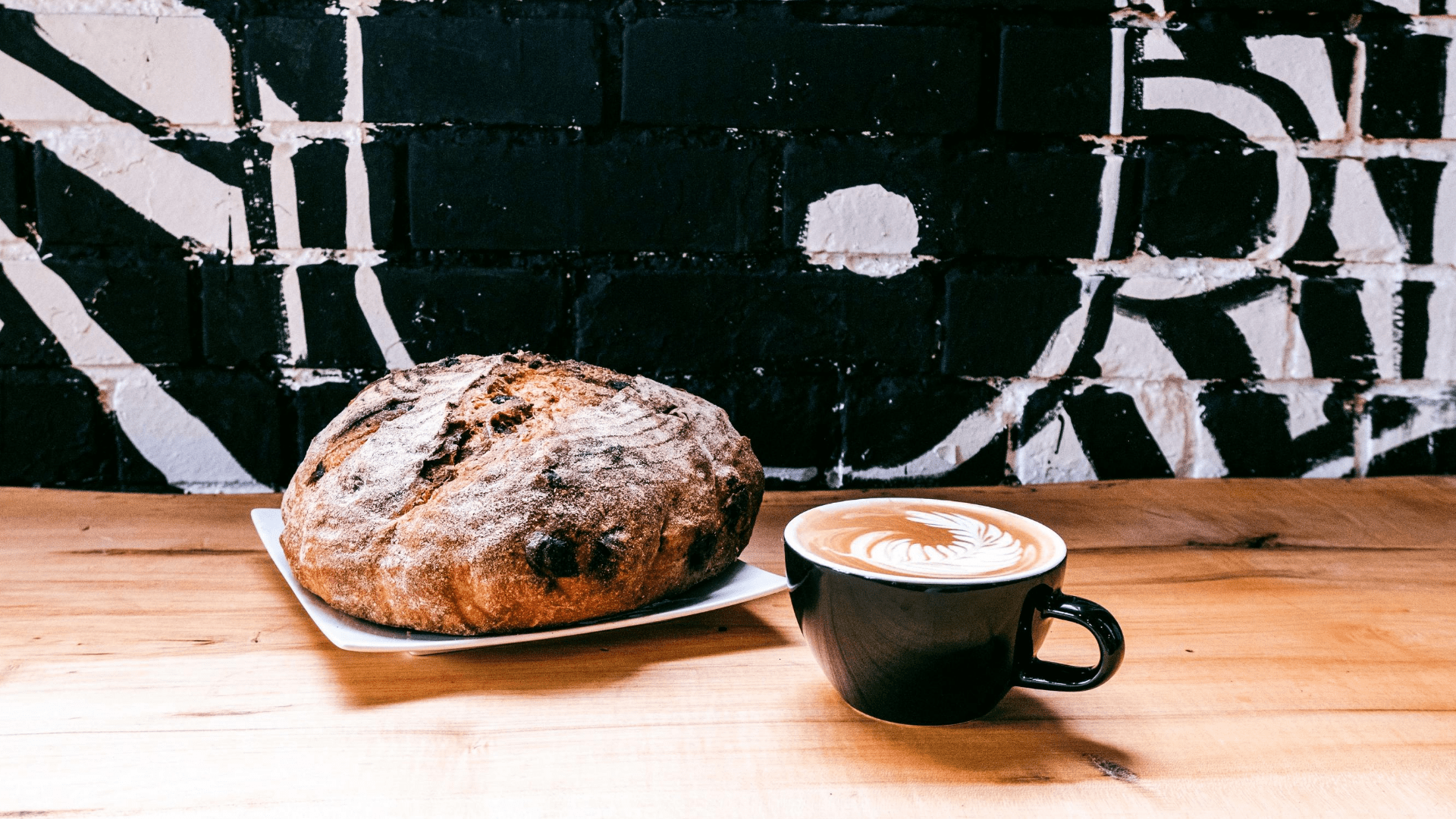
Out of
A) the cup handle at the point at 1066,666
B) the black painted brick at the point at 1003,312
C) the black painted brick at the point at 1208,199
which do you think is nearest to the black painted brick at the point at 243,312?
the black painted brick at the point at 1003,312

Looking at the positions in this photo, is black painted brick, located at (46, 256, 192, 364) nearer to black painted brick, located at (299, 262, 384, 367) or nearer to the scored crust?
black painted brick, located at (299, 262, 384, 367)

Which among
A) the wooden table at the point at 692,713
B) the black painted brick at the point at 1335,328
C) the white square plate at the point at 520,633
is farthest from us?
the black painted brick at the point at 1335,328

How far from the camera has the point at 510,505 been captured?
63cm

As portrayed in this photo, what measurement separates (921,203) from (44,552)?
96 centimetres

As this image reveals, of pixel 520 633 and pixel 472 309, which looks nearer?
pixel 520 633

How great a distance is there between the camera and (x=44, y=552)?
0.82m

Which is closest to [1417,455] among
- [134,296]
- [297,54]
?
[297,54]

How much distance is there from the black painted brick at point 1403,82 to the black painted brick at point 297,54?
1.21 meters

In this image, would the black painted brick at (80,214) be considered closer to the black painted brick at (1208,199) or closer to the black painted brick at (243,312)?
the black painted brick at (243,312)

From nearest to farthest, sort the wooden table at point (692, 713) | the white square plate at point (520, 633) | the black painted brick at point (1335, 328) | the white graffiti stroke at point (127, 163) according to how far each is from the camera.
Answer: the wooden table at point (692, 713)
the white square plate at point (520, 633)
the white graffiti stroke at point (127, 163)
the black painted brick at point (1335, 328)

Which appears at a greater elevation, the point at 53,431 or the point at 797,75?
the point at 797,75

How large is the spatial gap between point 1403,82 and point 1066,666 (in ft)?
3.28

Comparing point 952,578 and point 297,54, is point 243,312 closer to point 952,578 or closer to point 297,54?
point 297,54

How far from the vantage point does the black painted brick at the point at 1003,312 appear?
1.09 meters
